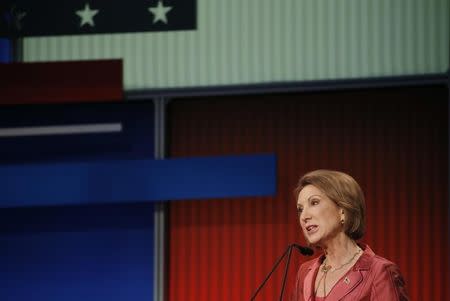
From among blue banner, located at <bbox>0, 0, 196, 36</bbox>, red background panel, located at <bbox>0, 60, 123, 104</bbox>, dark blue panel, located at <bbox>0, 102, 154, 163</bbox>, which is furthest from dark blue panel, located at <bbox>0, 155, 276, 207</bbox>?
blue banner, located at <bbox>0, 0, 196, 36</bbox>

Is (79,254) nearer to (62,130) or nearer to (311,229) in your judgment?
(62,130)

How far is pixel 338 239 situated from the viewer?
2.85m

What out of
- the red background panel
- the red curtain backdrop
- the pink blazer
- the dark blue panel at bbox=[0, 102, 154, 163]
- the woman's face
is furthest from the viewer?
the dark blue panel at bbox=[0, 102, 154, 163]

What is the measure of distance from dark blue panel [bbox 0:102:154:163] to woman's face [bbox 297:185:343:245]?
3.31 meters

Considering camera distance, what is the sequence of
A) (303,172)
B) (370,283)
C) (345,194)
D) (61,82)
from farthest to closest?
(61,82) < (303,172) < (345,194) < (370,283)

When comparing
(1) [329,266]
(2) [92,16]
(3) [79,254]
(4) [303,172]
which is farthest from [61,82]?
(1) [329,266]

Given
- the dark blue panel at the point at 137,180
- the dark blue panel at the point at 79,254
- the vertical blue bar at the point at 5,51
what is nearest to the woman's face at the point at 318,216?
the dark blue panel at the point at 137,180

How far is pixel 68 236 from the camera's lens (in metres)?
6.07

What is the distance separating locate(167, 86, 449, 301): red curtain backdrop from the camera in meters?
5.65

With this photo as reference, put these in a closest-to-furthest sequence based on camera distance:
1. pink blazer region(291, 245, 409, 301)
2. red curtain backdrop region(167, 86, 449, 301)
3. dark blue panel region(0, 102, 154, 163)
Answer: pink blazer region(291, 245, 409, 301) < red curtain backdrop region(167, 86, 449, 301) < dark blue panel region(0, 102, 154, 163)

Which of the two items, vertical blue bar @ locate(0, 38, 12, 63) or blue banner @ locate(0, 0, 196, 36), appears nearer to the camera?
blue banner @ locate(0, 0, 196, 36)

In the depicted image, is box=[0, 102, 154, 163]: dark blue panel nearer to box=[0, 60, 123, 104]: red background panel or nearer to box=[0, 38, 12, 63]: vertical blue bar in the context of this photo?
box=[0, 60, 123, 104]: red background panel

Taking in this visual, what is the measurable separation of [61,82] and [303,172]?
1.72 meters

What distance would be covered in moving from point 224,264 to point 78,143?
130 centimetres
